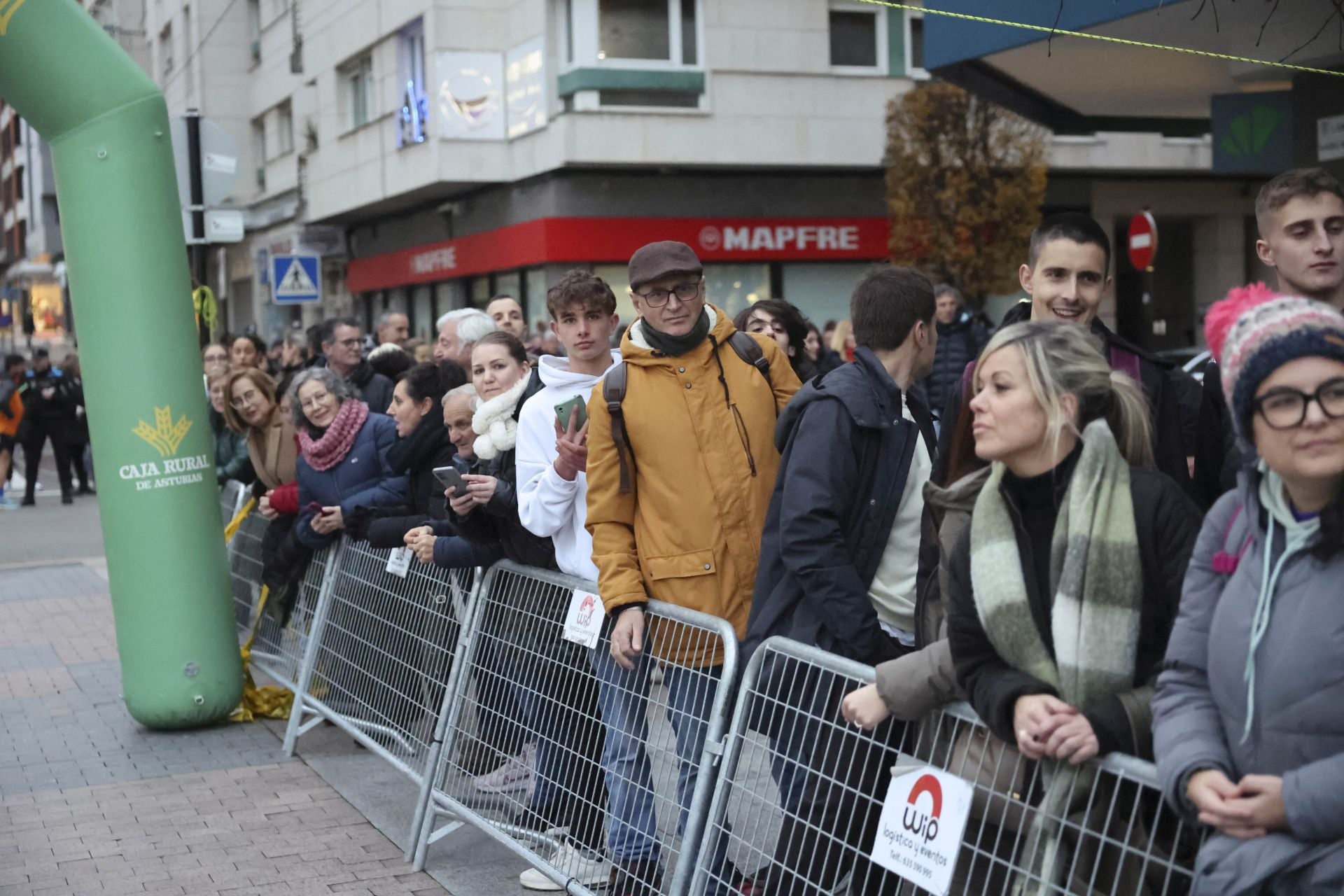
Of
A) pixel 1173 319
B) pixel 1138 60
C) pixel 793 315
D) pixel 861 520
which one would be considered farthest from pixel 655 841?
pixel 1173 319

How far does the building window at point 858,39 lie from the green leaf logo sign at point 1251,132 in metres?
11.3

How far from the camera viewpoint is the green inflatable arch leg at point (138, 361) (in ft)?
22.8

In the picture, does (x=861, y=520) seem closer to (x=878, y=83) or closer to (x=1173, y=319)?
(x=878, y=83)

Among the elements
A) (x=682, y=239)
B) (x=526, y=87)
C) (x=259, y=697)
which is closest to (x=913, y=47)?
(x=682, y=239)

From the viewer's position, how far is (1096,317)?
394 cm

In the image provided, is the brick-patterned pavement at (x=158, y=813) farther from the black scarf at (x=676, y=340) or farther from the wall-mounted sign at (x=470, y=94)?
the wall-mounted sign at (x=470, y=94)

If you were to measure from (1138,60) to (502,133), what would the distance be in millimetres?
13532

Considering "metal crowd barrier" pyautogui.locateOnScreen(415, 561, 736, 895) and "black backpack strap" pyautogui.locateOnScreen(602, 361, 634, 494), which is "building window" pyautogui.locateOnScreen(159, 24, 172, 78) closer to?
"metal crowd barrier" pyautogui.locateOnScreen(415, 561, 736, 895)

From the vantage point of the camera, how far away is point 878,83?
73.4 ft

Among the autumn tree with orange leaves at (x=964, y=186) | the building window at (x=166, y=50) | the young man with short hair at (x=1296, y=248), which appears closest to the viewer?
the young man with short hair at (x=1296, y=248)

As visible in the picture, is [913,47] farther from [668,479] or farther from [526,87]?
[668,479]

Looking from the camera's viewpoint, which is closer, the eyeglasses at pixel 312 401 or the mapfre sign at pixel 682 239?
the eyeglasses at pixel 312 401

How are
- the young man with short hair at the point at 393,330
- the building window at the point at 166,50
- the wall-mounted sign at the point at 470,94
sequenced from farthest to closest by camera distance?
the building window at the point at 166,50 → the wall-mounted sign at the point at 470,94 → the young man with short hair at the point at 393,330

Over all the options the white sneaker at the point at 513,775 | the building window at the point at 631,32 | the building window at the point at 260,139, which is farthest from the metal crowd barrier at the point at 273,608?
the building window at the point at 260,139
